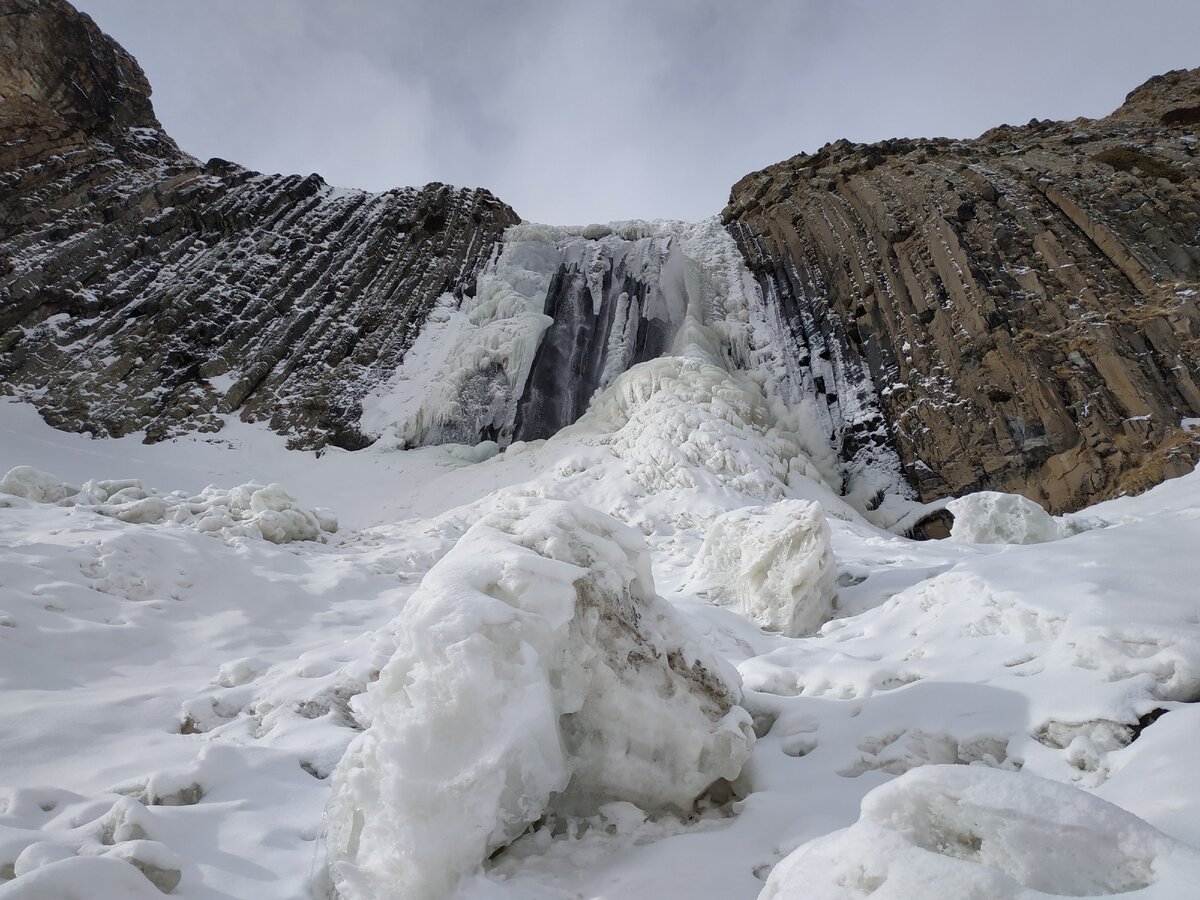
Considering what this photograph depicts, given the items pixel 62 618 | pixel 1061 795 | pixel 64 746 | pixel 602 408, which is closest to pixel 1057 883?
pixel 1061 795

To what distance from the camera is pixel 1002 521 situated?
8.73m

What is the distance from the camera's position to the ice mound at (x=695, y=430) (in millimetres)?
13281

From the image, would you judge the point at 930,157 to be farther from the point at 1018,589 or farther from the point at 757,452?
the point at 1018,589

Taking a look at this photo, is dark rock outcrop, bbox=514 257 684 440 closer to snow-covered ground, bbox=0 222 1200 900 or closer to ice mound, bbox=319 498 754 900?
snow-covered ground, bbox=0 222 1200 900

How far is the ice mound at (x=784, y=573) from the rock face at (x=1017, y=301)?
10.2 metres

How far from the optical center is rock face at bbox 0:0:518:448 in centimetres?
2003

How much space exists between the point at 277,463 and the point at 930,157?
24.0 meters

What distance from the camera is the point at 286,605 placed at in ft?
23.3

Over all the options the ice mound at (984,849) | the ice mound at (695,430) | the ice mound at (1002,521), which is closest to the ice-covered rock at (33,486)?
the ice mound at (695,430)

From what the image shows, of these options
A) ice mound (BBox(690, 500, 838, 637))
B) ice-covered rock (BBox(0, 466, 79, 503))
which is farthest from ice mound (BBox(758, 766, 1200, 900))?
ice-covered rock (BBox(0, 466, 79, 503))

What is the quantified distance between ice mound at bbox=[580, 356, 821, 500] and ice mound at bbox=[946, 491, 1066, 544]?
160 inches

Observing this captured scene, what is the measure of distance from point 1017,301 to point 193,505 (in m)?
18.6

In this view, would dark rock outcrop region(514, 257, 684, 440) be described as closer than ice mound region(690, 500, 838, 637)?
No

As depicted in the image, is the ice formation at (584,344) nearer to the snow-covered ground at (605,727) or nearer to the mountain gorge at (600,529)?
the mountain gorge at (600,529)
